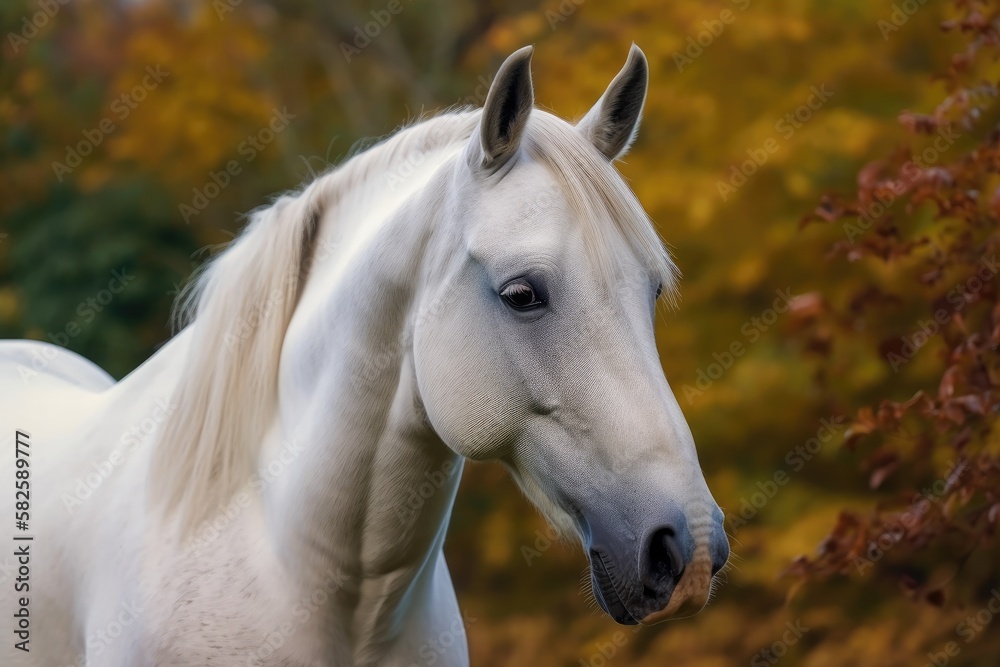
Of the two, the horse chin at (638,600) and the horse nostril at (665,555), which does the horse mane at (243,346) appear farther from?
the horse nostril at (665,555)

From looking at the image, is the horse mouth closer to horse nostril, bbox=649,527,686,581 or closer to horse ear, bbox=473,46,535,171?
horse nostril, bbox=649,527,686,581

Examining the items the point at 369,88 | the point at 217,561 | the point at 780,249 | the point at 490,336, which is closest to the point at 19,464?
the point at 217,561

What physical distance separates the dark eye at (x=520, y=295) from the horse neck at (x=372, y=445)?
25 centimetres

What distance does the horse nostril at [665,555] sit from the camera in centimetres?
180

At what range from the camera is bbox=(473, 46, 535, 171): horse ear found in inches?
77.0

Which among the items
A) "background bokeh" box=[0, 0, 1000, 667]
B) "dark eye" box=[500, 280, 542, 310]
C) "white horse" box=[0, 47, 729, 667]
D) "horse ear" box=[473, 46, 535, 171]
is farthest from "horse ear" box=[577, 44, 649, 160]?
"background bokeh" box=[0, 0, 1000, 667]

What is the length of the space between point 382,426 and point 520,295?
1.56ft

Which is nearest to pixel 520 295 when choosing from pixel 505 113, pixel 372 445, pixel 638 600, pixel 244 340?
pixel 505 113

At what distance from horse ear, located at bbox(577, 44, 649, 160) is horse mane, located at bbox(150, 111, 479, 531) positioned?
1.00 ft

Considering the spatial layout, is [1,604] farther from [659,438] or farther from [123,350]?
[123,350]

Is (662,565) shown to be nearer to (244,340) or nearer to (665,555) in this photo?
(665,555)

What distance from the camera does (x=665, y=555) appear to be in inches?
72.3

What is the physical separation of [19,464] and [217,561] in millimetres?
859

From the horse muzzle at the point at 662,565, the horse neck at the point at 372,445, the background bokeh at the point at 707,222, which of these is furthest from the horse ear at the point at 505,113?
the background bokeh at the point at 707,222
